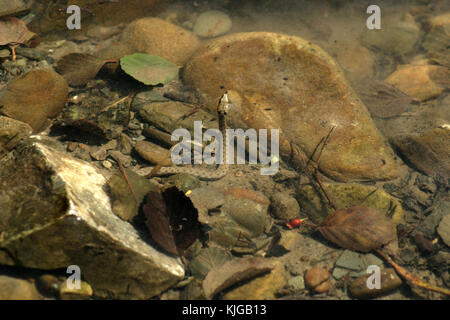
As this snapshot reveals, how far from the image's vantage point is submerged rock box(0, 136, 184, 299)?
264cm

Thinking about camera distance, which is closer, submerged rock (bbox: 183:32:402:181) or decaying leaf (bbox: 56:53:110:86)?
submerged rock (bbox: 183:32:402:181)

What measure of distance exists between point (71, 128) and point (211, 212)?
1.83 m

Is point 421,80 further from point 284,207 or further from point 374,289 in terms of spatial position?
point 374,289

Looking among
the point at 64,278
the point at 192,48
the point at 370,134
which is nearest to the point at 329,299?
Result: the point at 370,134

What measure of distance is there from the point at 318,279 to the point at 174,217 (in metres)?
1.48

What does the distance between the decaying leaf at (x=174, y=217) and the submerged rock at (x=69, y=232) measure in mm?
147

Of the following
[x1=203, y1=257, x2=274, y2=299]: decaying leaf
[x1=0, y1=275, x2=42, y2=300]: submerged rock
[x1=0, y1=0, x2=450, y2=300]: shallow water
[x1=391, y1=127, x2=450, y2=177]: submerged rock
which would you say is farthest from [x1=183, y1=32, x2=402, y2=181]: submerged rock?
[x1=0, y1=275, x2=42, y2=300]: submerged rock

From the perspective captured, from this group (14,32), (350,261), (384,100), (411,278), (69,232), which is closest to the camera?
(69,232)

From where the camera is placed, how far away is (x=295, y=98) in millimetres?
4465

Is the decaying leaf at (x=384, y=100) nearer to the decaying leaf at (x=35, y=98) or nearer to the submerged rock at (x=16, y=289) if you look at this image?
the decaying leaf at (x=35, y=98)

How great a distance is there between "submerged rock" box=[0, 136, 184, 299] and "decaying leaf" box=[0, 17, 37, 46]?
239 cm

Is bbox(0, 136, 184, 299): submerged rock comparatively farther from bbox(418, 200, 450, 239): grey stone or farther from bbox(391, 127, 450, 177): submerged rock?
bbox(391, 127, 450, 177): submerged rock

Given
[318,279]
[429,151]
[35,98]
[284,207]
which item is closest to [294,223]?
[284,207]

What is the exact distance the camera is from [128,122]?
14.2 feet
